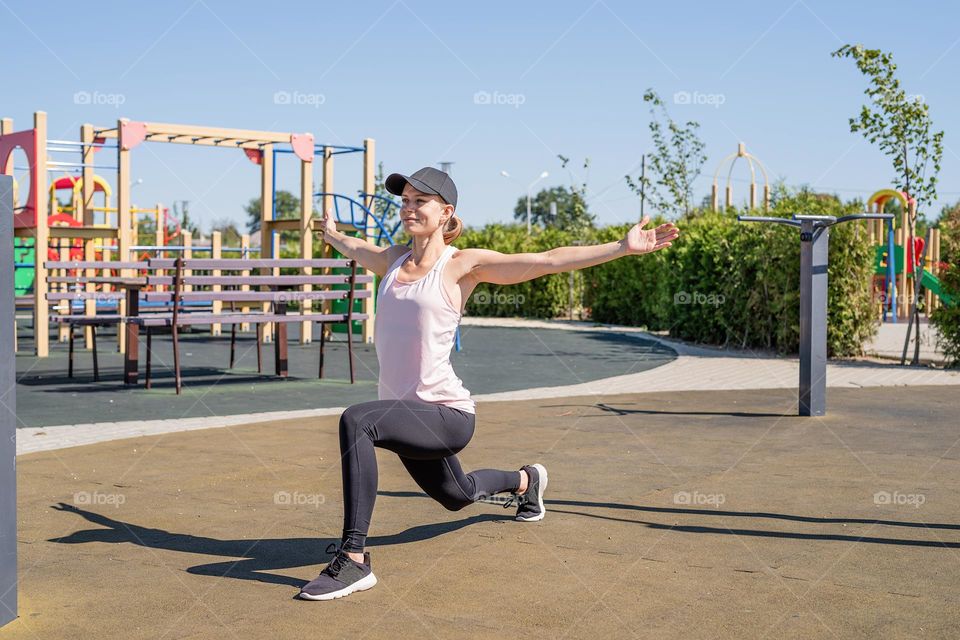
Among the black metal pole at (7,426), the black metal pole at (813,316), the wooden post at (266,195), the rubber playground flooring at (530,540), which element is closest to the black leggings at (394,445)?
the rubber playground flooring at (530,540)

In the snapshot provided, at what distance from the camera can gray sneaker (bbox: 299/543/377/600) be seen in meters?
4.11

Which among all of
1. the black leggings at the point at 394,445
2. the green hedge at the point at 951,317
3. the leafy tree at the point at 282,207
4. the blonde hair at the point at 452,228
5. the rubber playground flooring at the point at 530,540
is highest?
the leafy tree at the point at 282,207

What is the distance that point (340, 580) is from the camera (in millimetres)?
4156

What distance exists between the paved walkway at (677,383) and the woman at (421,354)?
13.8 ft

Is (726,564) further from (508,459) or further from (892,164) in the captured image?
(892,164)

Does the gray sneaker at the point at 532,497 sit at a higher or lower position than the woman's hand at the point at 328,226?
lower

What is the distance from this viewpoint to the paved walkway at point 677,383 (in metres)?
8.31

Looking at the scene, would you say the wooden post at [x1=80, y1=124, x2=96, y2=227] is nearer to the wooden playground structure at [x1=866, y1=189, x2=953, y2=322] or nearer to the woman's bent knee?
the woman's bent knee

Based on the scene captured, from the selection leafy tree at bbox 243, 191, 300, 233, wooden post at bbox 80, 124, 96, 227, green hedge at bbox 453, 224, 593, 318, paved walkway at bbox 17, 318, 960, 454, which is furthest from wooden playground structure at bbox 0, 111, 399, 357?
leafy tree at bbox 243, 191, 300, 233

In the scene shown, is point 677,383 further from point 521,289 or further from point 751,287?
point 521,289

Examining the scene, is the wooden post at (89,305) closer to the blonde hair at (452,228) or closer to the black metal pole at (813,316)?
the black metal pole at (813,316)

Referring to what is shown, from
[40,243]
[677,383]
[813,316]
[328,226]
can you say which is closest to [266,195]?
[40,243]

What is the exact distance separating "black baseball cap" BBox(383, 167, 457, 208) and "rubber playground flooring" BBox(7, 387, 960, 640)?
159cm

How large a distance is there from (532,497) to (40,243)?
40.1 ft
